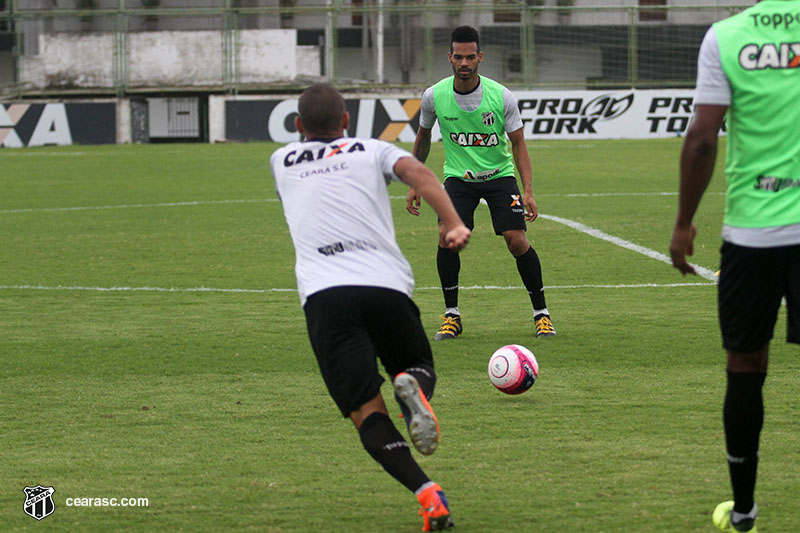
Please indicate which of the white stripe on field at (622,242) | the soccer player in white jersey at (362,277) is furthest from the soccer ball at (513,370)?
the white stripe on field at (622,242)

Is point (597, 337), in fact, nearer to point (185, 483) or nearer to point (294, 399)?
point (294, 399)

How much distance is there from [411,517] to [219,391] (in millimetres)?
2326

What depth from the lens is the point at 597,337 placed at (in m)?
7.78

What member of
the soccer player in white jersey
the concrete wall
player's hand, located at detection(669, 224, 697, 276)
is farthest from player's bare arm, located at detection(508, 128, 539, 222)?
the concrete wall

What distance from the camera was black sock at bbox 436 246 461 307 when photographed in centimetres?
810

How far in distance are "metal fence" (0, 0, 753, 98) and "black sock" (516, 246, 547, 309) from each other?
27.8m

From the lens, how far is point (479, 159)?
26.9ft

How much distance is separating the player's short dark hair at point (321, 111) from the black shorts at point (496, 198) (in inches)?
151

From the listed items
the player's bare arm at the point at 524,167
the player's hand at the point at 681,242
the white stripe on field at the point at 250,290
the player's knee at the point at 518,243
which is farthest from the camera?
the white stripe on field at the point at 250,290

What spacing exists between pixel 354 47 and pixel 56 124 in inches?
379

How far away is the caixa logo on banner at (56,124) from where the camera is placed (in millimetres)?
33031

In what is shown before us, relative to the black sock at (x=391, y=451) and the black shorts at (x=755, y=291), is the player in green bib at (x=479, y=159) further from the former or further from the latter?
the black shorts at (x=755, y=291)

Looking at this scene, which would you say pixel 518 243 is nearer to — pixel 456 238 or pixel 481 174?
pixel 481 174

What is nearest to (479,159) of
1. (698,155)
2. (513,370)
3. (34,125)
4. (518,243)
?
(518,243)
